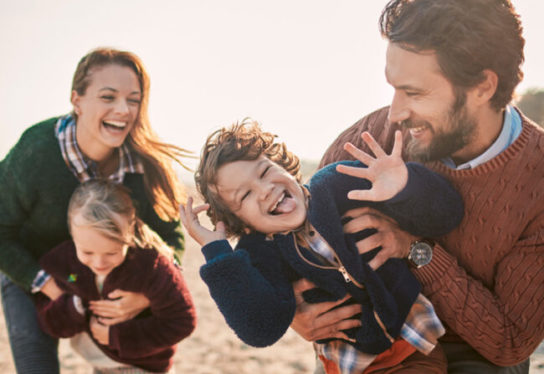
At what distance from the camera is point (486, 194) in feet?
8.02

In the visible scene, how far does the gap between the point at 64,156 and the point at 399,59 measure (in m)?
2.13

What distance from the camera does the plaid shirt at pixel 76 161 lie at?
350 cm

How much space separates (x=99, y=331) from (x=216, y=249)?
54.2 inches

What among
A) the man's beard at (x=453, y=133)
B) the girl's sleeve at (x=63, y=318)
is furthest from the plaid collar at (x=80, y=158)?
the man's beard at (x=453, y=133)

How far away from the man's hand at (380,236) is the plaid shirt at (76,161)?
5.61 feet

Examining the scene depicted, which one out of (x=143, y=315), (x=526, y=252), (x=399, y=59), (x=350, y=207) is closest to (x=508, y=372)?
(x=526, y=252)

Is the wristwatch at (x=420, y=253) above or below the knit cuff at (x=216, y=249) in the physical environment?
below

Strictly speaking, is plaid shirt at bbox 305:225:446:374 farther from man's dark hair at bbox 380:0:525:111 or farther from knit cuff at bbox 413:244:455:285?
man's dark hair at bbox 380:0:525:111

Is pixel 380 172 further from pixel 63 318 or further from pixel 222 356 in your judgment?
pixel 222 356

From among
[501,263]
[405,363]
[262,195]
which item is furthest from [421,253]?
[262,195]

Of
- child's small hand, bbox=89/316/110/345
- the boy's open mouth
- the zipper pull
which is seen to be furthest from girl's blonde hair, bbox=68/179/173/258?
Answer: the zipper pull

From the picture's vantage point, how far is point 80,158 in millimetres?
3516

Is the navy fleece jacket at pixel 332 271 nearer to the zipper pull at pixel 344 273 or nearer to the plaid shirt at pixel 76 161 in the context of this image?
the zipper pull at pixel 344 273

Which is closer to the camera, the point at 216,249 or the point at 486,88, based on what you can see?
the point at 216,249
